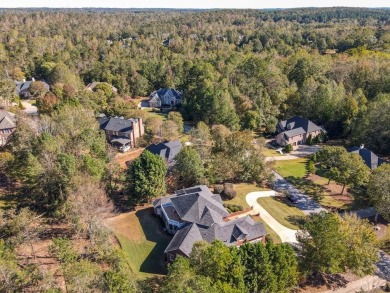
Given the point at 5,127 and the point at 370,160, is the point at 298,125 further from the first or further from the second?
the point at 5,127

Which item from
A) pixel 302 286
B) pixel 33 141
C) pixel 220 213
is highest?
pixel 33 141

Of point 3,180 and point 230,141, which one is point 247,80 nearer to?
point 230,141

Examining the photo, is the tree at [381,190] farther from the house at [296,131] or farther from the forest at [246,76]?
the house at [296,131]

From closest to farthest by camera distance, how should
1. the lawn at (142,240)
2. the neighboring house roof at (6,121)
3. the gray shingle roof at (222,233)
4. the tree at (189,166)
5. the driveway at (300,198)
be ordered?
1. the lawn at (142,240)
2. the gray shingle roof at (222,233)
3. the tree at (189,166)
4. the driveway at (300,198)
5. the neighboring house roof at (6,121)

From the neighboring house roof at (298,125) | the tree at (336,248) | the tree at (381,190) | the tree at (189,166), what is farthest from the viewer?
the neighboring house roof at (298,125)

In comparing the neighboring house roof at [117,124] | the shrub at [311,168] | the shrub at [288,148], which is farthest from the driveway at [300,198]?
the neighboring house roof at [117,124]

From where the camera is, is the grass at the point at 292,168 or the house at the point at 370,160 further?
the grass at the point at 292,168

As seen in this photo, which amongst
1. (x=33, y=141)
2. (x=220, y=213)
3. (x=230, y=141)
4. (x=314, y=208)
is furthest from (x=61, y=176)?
(x=314, y=208)
